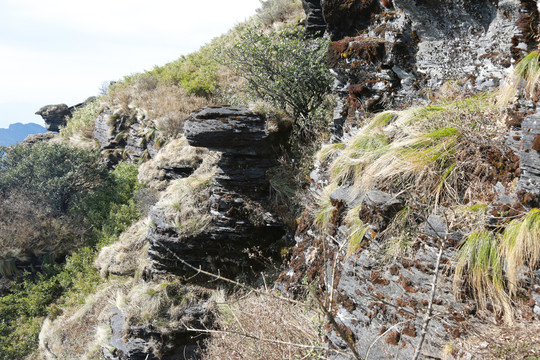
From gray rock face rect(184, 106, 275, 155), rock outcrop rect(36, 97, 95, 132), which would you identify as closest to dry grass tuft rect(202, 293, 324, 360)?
gray rock face rect(184, 106, 275, 155)

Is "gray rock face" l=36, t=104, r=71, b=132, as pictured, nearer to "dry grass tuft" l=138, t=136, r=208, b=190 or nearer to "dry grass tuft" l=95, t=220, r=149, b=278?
"dry grass tuft" l=138, t=136, r=208, b=190

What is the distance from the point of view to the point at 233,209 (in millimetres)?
7734

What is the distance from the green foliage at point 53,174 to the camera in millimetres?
15273

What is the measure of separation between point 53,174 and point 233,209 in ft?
38.7

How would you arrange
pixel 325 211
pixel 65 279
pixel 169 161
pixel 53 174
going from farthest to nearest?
pixel 53 174 → pixel 65 279 → pixel 169 161 → pixel 325 211

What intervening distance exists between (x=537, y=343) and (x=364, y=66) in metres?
4.27

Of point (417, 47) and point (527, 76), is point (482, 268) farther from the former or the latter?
point (417, 47)

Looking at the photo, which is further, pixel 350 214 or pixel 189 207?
pixel 189 207

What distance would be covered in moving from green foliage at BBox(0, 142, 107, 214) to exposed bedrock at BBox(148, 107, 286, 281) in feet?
30.9

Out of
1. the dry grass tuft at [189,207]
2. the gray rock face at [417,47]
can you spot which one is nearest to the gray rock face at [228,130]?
the dry grass tuft at [189,207]

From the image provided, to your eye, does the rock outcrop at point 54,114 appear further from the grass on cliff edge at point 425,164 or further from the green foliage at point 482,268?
the green foliage at point 482,268

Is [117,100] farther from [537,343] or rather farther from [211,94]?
[537,343]

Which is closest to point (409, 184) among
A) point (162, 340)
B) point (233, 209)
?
point (233, 209)

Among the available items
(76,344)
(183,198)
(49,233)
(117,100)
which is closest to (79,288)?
(76,344)
